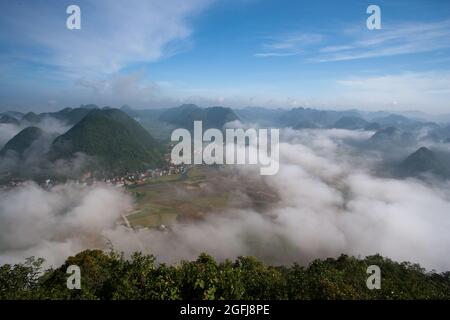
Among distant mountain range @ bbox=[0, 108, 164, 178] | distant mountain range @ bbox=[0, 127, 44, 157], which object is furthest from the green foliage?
distant mountain range @ bbox=[0, 127, 44, 157]

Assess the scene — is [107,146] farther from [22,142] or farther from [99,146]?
A: [22,142]

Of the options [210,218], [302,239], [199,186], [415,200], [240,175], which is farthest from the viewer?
[240,175]

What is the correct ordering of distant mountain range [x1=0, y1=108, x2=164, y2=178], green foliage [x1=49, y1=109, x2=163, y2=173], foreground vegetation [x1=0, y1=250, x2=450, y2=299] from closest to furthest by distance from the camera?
foreground vegetation [x1=0, y1=250, x2=450, y2=299] < distant mountain range [x1=0, y1=108, x2=164, y2=178] < green foliage [x1=49, y1=109, x2=163, y2=173]

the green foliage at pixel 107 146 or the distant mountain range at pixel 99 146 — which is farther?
the green foliage at pixel 107 146

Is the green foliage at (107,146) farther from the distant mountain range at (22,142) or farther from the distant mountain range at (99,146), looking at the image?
the distant mountain range at (22,142)

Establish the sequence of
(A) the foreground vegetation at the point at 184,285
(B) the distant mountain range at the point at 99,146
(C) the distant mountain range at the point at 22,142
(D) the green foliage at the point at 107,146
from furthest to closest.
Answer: (C) the distant mountain range at the point at 22,142, (D) the green foliage at the point at 107,146, (B) the distant mountain range at the point at 99,146, (A) the foreground vegetation at the point at 184,285

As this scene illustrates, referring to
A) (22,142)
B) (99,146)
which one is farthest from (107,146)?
(22,142)

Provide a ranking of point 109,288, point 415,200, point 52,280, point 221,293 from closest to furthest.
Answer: point 221,293 < point 109,288 < point 52,280 < point 415,200

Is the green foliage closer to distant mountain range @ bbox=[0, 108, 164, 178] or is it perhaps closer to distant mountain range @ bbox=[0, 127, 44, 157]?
distant mountain range @ bbox=[0, 108, 164, 178]

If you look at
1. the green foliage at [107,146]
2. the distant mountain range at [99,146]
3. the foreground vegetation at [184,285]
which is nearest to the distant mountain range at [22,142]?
the distant mountain range at [99,146]
